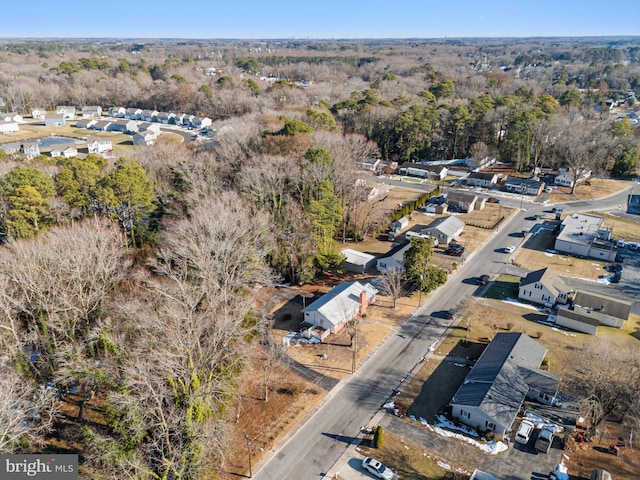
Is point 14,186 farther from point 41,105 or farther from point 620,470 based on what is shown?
point 41,105

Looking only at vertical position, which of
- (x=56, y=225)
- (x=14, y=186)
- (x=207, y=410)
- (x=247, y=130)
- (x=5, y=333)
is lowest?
(x=207, y=410)

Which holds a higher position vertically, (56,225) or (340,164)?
(340,164)

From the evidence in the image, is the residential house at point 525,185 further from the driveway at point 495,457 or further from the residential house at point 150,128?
the residential house at point 150,128

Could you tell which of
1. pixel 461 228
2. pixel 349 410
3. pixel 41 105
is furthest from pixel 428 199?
pixel 41 105

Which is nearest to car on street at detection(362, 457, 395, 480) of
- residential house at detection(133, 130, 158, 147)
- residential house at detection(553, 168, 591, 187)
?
residential house at detection(553, 168, 591, 187)

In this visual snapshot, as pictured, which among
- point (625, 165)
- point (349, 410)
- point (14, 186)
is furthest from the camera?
point (625, 165)

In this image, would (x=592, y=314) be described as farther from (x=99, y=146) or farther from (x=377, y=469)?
(x=99, y=146)
